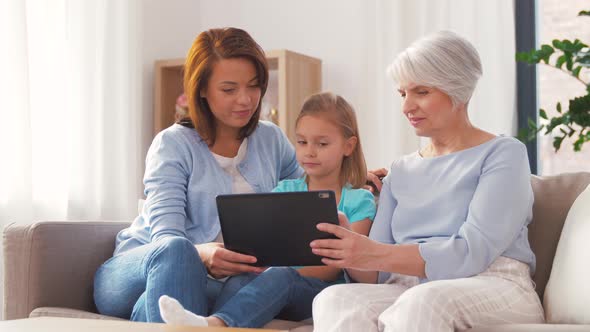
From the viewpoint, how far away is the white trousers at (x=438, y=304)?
153 centimetres

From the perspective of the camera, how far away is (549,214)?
198 centimetres

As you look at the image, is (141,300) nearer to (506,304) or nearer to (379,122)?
(506,304)

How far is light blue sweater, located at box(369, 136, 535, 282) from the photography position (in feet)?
5.77

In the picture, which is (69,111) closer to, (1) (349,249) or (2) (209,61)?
(2) (209,61)

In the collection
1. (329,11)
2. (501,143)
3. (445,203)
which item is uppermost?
(329,11)

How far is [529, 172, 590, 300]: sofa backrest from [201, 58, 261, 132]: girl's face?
2.62ft

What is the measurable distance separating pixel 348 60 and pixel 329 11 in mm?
285

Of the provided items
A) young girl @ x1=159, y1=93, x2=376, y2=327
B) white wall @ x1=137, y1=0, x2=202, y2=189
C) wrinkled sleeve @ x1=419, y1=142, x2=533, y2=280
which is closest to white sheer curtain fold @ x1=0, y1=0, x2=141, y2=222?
white wall @ x1=137, y1=0, x2=202, y2=189

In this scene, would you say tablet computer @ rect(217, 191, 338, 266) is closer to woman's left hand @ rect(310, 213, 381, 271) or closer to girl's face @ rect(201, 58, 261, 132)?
woman's left hand @ rect(310, 213, 381, 271)

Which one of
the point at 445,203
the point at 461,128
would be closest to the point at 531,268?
the point at 445,203

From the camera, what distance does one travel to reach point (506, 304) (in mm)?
1650

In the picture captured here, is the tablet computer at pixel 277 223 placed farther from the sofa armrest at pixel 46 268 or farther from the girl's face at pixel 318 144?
the sofa armrest at pixel 46 268

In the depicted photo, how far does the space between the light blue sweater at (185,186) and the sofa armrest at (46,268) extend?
0.41 ft

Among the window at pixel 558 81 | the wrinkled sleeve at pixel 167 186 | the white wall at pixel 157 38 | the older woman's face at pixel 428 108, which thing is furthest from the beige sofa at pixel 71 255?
the window at pixel 558 81
